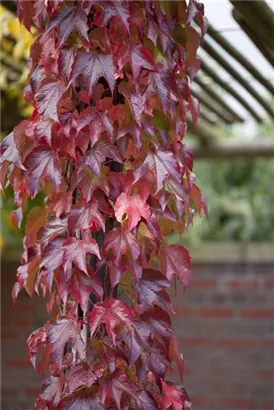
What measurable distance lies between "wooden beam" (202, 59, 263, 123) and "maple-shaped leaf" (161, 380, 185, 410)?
6.50 ft

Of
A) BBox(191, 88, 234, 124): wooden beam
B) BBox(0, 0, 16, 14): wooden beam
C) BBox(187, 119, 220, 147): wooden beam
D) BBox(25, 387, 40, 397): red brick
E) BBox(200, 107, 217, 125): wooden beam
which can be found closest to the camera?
BBox(0, 0, 16, 14): wooden beam

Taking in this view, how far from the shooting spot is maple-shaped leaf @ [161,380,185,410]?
1756mm

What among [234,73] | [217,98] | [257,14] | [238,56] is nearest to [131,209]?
[257,14]

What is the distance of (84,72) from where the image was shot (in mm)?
1692

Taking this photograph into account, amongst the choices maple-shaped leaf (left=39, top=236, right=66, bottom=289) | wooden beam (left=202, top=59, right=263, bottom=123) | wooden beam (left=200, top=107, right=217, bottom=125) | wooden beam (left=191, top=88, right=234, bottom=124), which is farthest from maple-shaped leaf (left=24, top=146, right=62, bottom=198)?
wooden beam (left=200, top=107, right=217, bottom=125)

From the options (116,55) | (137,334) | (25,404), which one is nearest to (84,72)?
(116,55)

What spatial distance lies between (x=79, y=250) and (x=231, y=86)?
2479 mm

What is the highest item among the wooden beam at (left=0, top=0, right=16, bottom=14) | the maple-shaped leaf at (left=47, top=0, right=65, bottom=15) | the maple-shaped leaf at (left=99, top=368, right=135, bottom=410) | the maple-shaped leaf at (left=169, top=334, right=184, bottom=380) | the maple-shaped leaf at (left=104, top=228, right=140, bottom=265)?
the wooden beam at (left=0, top=0, right=16, bottom=14)

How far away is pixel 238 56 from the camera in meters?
3.45

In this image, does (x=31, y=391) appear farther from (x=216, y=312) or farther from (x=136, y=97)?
(x=136, y=97)

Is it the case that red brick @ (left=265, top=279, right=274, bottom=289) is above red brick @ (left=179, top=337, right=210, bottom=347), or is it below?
above

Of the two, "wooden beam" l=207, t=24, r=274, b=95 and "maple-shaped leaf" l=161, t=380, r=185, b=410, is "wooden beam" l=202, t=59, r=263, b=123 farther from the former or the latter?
"maple-shaped leaf" l=161, t=380, r=185, b=410

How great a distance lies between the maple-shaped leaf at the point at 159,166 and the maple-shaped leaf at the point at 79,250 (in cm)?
16

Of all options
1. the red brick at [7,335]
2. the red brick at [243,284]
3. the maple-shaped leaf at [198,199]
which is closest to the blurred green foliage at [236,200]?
the red brick at [243,284]
